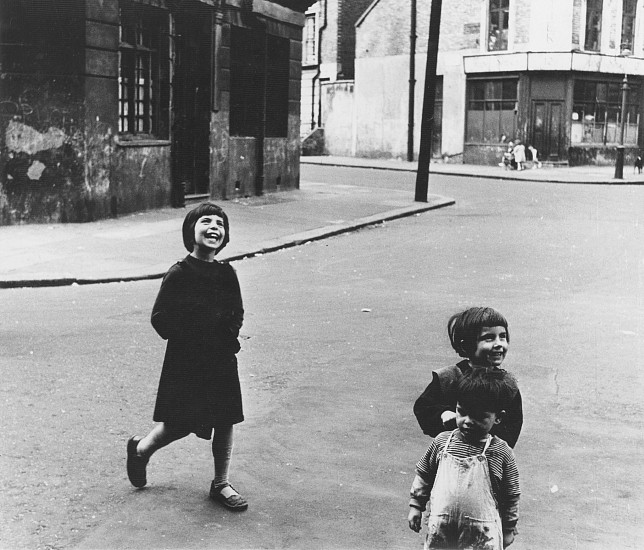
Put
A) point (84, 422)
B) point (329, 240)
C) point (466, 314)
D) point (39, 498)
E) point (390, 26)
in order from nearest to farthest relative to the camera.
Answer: point (466, 314) → point (39, 498) → point (84, 422) → point (329, 240) → point (390, 26)

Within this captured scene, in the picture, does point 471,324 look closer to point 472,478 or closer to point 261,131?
point 472,478

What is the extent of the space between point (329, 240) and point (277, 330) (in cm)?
710

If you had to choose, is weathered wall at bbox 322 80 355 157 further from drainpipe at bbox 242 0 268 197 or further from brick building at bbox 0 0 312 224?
drainpipe at bbox 242 0 268 197

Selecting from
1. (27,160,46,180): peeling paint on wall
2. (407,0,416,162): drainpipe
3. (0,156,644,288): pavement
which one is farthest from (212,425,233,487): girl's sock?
(407,0,416,162): drainpipe

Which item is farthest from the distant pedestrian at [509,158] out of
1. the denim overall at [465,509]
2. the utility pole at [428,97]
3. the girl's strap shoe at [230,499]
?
the denim overall at [465,509]

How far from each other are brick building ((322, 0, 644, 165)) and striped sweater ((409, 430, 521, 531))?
37.5 metres

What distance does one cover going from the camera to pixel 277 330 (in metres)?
8.73

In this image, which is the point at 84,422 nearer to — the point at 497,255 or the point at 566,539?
the point at 566,539

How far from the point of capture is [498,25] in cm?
4081

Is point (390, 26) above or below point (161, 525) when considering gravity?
above

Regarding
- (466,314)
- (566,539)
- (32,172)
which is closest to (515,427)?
(466,314)

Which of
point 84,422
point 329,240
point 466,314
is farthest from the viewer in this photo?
point 329,240

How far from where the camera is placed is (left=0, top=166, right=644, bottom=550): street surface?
14.7ft

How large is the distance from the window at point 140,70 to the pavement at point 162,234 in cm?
167
